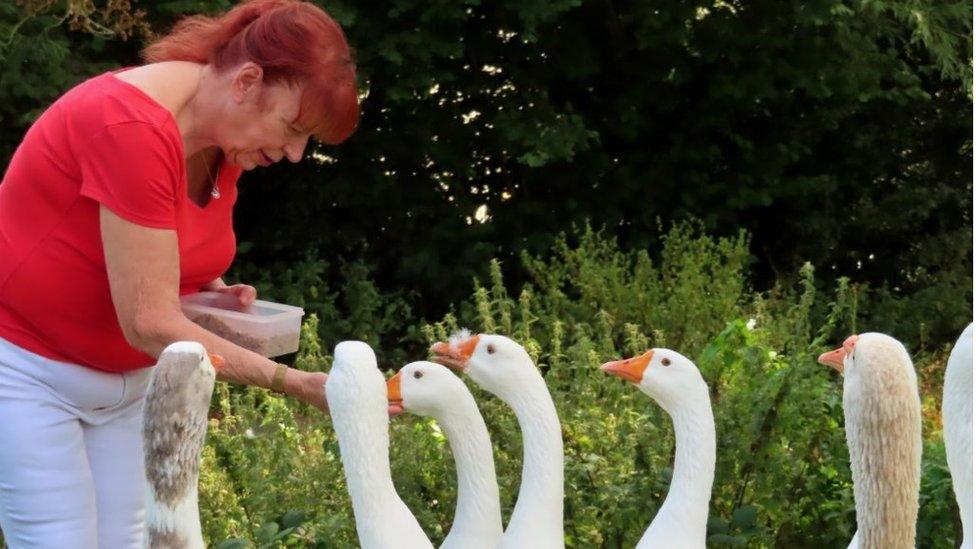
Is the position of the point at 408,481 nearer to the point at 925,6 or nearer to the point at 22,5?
the point at 22,5

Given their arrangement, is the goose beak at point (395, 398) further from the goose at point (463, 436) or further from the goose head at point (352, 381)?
the goose head at point (352, 381)

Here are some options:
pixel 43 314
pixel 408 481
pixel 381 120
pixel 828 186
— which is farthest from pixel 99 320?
pixel 828 186

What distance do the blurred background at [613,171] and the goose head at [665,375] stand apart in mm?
2023

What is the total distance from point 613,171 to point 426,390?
453 centimetres

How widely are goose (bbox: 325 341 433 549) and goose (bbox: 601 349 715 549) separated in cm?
51

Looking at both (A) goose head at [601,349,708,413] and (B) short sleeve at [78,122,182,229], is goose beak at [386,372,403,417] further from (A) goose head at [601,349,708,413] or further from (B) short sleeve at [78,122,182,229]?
(B) short sleeve at [78,122,182,229]

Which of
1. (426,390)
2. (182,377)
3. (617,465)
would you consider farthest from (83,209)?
(617,465)

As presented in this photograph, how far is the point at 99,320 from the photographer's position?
8.97 ft

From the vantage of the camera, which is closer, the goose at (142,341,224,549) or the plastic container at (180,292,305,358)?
the goose at (142,341,224,549)

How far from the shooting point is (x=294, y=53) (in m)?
2.73

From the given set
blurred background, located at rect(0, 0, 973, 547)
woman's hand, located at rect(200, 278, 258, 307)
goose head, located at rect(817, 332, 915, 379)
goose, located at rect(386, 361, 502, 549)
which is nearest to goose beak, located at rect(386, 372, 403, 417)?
goose, located at rect(386, 361, 502, 549)

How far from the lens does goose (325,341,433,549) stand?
277 centimetres

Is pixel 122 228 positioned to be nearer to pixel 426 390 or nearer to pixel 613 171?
pixel 426 390

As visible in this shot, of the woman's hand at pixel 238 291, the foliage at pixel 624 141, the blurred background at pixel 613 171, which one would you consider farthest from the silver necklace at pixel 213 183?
the foliage at pixel 624 141
